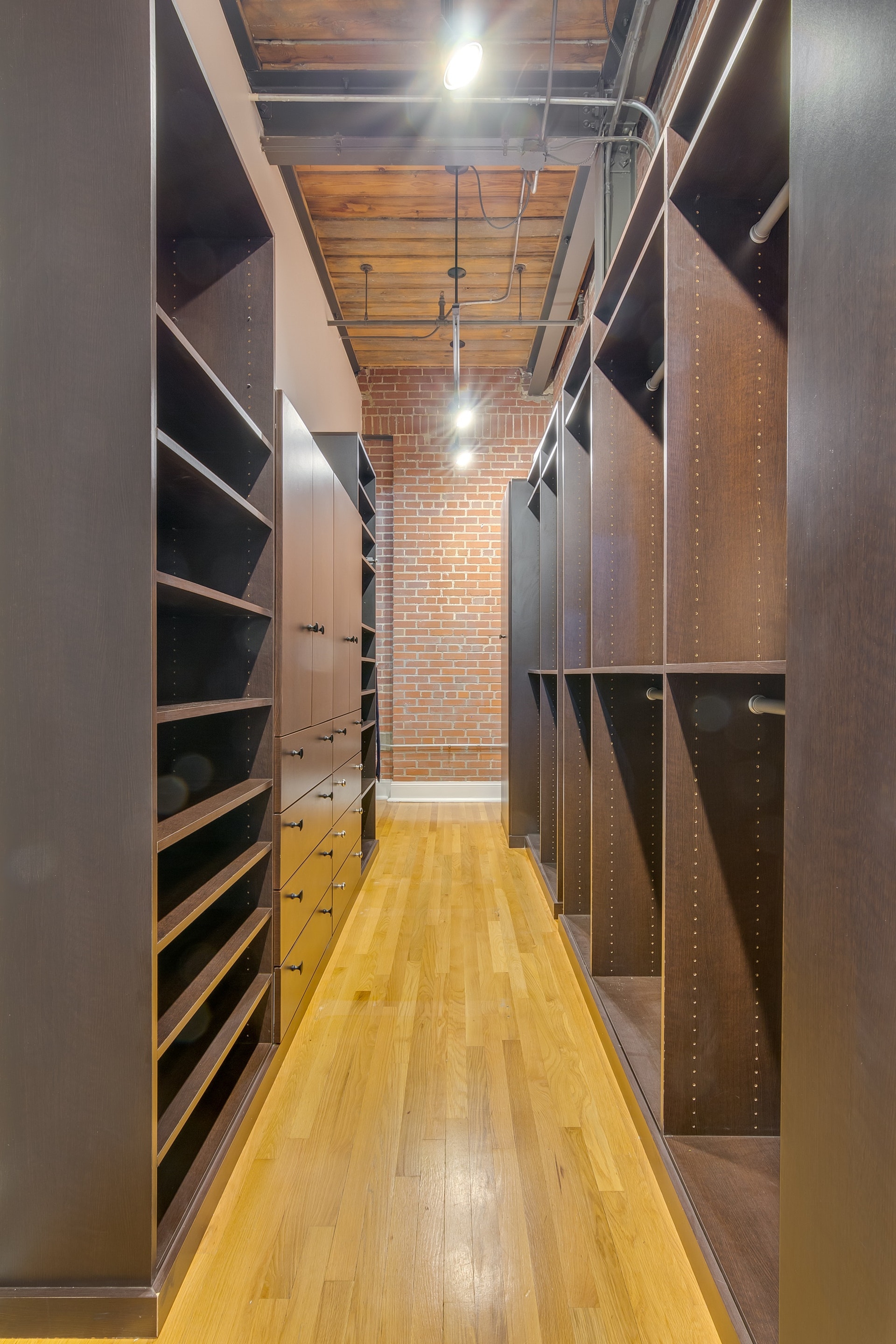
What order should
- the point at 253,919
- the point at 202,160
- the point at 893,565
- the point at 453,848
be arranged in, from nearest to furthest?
1. the point at 893,565
2. the point at 202,160
3. the point at 253,919
4. the point at 453,848

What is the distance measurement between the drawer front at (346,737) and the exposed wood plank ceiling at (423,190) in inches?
92.4

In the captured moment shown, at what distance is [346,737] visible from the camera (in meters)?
3.10

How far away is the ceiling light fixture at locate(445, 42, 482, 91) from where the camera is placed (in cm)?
219

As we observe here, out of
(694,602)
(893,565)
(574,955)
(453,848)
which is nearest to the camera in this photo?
(893,565)

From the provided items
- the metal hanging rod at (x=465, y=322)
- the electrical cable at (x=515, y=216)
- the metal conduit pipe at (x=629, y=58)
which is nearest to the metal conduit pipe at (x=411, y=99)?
the metal conduit pipe at (x=629, y=58)

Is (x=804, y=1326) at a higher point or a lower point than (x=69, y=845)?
lower

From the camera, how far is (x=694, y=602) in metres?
1.49

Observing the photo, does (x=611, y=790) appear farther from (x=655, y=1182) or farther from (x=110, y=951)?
(x=110, y=951)

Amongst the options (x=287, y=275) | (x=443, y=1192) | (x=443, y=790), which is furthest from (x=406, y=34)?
(x=443, y=790)

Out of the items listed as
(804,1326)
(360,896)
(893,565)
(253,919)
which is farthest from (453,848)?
(893,565)

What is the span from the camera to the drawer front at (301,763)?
1995mm

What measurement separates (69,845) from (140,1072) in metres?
0.38

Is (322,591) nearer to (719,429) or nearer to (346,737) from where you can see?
(346,737)

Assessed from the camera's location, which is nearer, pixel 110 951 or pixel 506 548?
pixel 110 951
